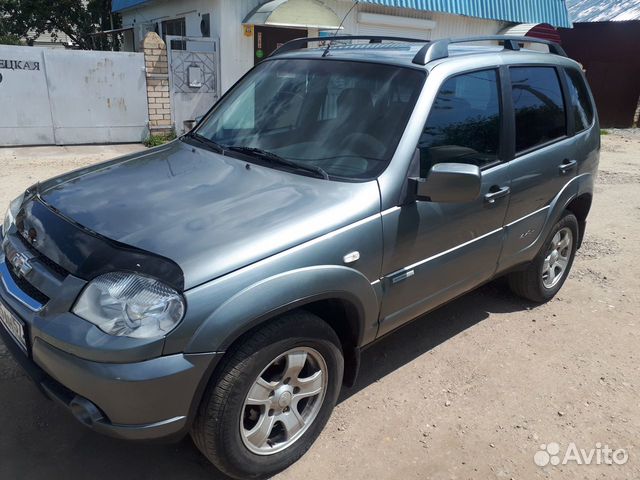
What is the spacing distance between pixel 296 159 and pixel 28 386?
2.04m

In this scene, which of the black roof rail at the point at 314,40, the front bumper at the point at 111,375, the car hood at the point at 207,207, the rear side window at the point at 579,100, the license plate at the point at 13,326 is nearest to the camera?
the front bumper at the point at 111,375

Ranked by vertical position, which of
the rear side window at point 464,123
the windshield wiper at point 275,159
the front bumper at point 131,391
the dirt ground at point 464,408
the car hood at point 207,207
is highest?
the rear side window at point 464,123

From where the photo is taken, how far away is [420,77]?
291 centimetres

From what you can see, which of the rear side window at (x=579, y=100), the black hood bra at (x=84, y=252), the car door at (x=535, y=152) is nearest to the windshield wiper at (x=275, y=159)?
the black hood bra at (x=84, y=252)

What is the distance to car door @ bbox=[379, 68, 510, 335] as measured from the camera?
9.07 ft

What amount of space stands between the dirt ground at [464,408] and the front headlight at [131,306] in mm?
964

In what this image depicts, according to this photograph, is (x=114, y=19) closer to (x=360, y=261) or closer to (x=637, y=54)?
(x=637, y=54)

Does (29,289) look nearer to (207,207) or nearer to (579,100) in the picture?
(207,207)

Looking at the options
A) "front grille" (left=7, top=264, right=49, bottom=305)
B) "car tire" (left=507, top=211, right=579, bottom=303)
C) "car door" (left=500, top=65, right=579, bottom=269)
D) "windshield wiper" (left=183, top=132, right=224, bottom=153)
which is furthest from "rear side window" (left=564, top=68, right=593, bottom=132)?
"front grille" (left=7, top=264, right=49, bottom=305)

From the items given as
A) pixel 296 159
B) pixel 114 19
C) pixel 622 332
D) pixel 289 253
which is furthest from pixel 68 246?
pixel 114 19

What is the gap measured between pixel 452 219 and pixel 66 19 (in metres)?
20.6

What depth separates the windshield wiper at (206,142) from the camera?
3.23 m

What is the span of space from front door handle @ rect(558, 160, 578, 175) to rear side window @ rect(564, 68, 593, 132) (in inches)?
12.5
